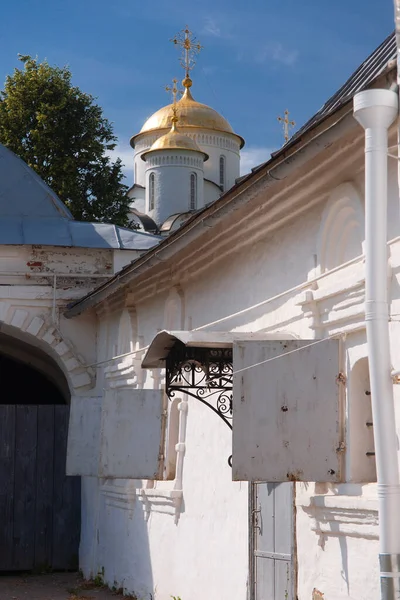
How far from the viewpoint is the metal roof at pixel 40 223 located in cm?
1398

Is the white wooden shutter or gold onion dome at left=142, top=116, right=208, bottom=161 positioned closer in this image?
the white wooden shutter

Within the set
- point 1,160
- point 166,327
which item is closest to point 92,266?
point 1,160

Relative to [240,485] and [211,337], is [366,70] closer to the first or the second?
[211,337]

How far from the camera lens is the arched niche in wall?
22.6 feet

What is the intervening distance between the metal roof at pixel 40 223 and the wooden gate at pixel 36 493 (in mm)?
2093

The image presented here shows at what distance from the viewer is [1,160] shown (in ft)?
50.4

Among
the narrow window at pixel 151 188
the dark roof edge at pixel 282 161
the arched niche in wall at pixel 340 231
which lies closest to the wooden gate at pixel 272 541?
the arched niche in wall at pixel 340 231

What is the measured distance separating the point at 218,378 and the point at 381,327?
3.13 m

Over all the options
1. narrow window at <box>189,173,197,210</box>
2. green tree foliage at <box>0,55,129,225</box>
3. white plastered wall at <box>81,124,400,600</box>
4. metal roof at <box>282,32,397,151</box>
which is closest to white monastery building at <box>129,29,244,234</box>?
narrow window at <box>189,173,197,210</box>

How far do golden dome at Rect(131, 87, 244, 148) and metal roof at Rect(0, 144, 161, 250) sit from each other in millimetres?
23218

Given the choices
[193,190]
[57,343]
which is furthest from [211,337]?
[193,190]

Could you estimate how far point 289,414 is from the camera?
21.8 ft

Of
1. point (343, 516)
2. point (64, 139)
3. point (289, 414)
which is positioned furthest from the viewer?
point (64, 139)

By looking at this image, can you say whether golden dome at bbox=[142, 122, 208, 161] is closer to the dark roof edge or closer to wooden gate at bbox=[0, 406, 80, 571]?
wooden gate at bbox=[0, 406, 80, 571]
